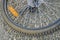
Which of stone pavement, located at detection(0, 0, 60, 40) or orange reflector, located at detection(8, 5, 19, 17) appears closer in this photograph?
stone pavement, located at detection(0, 0, 60, 40)

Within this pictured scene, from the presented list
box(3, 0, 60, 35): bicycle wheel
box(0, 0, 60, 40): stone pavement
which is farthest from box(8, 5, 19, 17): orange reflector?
box(0, 0, 60, 40): stone pavement

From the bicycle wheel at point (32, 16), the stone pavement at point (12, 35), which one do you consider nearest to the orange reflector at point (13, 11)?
the bicycle wheel at point (32, 16)

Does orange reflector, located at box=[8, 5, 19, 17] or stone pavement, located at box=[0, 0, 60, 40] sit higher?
orange reflector, located at box=[8, 5, 19, 17]

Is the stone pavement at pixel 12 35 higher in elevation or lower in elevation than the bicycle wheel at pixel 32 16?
lower

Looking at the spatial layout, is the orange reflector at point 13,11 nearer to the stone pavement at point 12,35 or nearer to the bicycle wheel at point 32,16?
the bicycle wheel at point 32,16

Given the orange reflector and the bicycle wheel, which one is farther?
the orange reflector

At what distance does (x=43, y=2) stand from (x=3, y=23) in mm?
458

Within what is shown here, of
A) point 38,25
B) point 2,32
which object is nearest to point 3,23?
point 2,32

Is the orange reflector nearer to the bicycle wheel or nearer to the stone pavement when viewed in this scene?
the bicycle wheel

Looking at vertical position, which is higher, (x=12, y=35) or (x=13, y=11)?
(x=13, y=11)

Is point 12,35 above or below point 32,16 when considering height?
below

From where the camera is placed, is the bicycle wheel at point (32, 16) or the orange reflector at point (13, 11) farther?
the orange reflector at point (13, 11)

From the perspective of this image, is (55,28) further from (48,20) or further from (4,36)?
(4,36)

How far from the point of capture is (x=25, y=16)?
155 inches
